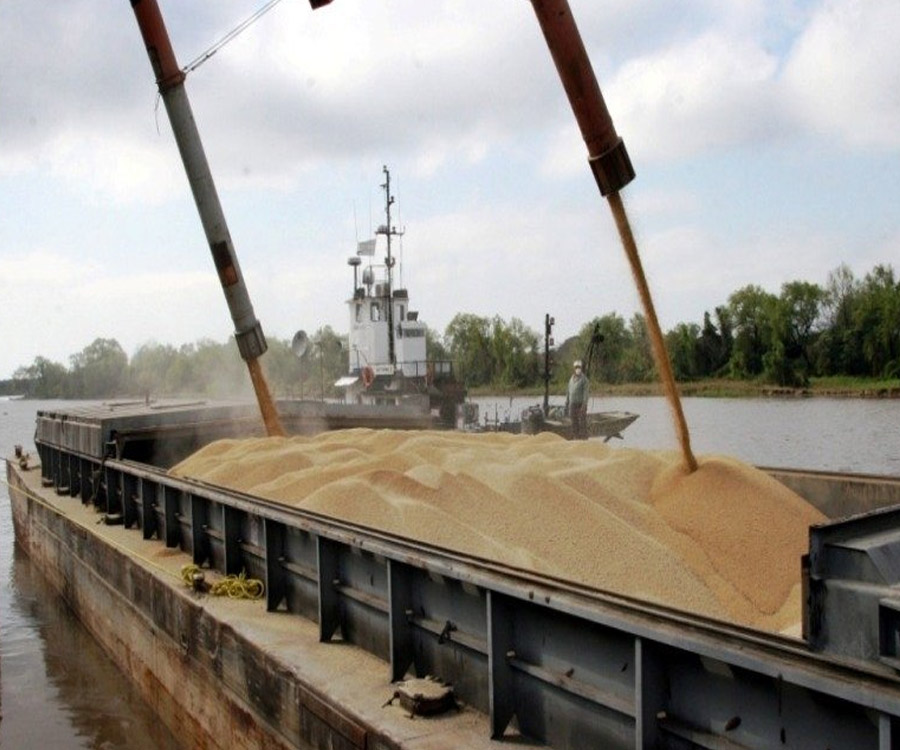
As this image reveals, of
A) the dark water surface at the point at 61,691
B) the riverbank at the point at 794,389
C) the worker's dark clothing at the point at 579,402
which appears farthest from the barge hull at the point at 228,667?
the riverbank at the point at 794,389

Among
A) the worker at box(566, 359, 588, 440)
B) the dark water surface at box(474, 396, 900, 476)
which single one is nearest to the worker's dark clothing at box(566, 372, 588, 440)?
the worker at box(566, 359, 588, 440)

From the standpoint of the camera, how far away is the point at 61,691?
9.01m

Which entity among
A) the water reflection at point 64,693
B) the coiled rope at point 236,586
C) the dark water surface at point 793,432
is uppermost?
the coiled rope at point 236,586

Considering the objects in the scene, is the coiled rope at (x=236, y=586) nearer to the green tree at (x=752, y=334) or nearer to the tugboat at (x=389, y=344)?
the tugboat at (x=389, y=344)

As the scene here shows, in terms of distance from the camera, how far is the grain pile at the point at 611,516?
4723mm

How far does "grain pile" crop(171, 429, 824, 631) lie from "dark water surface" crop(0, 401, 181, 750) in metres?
2.42

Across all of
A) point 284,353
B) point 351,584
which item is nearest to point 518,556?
point 351,584

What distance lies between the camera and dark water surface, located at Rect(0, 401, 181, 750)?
7.73 m

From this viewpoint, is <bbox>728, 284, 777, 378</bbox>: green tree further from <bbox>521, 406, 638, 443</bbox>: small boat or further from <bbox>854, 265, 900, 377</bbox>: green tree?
<bbox>521, 406, 638, 443</bbox>: small boat

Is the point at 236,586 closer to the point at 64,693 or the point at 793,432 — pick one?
the point at 64,693

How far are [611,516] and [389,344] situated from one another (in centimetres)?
2091

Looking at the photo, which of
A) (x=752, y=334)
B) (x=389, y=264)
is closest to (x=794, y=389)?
(x=752, y=334)

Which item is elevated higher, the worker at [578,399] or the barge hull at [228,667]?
the worker at [578,399]

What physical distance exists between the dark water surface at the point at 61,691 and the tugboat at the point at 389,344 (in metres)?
13.5
